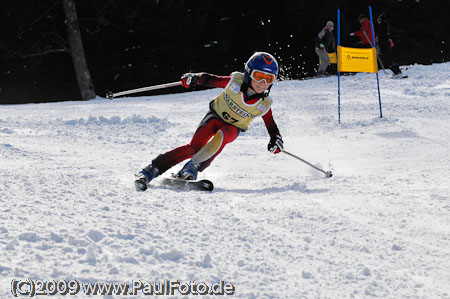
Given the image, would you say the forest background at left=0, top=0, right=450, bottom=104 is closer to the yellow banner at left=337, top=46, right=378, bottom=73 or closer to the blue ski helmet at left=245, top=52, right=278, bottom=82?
the yellow banner at left=337, top=46, right=378, bottom=73

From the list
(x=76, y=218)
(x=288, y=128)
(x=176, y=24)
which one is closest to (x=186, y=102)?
(x=288, y=128)

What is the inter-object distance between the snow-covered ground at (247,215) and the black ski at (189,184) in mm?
98

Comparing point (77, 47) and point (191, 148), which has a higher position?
point (77, 47)

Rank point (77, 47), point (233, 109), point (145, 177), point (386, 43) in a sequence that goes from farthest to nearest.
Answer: point (77, 47) → point (386, 43) → point (233, 109) → point (145, 177)

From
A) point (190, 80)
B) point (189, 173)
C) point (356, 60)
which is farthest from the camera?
point (356, 60)

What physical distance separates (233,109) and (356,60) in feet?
13.8

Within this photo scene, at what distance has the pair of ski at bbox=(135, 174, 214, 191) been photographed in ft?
14.3

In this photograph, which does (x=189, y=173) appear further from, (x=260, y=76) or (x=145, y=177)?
(x=260, y=76)

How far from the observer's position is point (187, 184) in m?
4.46

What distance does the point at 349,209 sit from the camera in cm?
371

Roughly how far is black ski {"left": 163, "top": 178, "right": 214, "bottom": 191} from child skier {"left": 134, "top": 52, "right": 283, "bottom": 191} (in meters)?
0.29

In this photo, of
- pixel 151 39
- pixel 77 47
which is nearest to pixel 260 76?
pixel 77 47

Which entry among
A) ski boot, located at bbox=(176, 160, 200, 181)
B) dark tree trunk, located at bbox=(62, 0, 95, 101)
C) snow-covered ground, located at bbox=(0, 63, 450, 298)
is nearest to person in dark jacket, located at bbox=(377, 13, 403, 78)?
snow-covered ground, located at bbox=(0, 63, 450, 298)

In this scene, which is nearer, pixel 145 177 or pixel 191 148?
pixel 145 177
